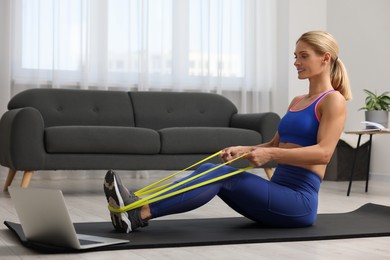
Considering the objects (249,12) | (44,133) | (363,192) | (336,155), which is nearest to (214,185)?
(44,133)

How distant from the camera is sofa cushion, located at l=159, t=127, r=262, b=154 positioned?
4.80 m

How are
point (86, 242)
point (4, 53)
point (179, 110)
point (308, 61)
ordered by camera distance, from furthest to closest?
point (4, 53) < point (179, 110) < point (308, 61) < point (86, 242)

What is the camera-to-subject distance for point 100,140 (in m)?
4.56

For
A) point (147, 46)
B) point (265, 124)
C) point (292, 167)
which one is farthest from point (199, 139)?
point (292, 167)

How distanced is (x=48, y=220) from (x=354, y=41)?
513cm

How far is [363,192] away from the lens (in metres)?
5.13

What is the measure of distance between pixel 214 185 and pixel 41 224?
64cm

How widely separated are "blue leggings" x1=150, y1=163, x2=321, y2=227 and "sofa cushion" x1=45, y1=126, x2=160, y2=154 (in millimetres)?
1994

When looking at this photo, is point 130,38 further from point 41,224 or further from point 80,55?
point 41,224

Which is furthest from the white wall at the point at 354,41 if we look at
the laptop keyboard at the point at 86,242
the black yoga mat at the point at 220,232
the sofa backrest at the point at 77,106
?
the laptop keyboard at the point at 86,242

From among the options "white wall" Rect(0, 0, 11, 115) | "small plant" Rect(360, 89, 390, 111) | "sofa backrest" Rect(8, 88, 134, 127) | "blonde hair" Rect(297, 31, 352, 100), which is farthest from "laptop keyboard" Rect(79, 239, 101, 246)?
"white wall" Rect(0, 0, 11, 115)

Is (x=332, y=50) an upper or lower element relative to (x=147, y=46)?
lower

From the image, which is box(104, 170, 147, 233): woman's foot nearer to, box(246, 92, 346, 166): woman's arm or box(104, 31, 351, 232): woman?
box(104, 31, 351, 232): woman

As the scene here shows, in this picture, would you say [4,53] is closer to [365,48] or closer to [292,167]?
[365,48]
